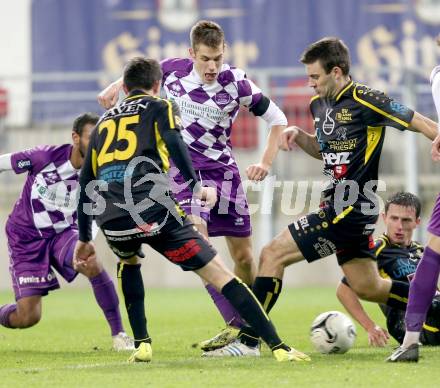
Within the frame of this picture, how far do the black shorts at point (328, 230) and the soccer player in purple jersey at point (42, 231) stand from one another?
1.72m

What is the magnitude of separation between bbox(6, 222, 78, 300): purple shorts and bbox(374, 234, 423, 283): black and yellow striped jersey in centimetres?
225

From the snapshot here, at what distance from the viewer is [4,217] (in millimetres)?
15133

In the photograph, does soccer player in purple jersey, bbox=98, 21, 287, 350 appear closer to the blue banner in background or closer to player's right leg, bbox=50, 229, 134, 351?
player's right leg, bbox=50, 229, 134, 351

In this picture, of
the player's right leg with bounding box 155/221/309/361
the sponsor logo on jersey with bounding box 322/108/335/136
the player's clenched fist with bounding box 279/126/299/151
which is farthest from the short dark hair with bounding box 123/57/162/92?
the sponsor logo on jersey with bounding box 322/108/335/136

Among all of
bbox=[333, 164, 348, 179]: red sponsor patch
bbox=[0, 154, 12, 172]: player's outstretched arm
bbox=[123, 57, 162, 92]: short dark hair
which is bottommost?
bbox=[0, 154, 12, 172]: player's outstretched arm

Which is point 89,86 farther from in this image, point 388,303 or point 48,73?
point 388,303

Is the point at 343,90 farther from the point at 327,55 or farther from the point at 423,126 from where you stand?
the point at 423,126

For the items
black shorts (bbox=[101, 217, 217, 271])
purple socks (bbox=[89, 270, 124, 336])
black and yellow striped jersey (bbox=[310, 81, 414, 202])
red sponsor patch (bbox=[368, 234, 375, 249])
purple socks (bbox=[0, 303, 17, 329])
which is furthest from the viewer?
purple socks (bbox=[0, 303, 17, 329])

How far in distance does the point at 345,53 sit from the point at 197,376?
8.03 feet

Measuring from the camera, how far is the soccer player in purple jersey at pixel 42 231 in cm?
818

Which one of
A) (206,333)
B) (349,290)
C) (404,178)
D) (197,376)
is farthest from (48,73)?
(197,376)

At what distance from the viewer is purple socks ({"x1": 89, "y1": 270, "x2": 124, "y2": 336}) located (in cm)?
796

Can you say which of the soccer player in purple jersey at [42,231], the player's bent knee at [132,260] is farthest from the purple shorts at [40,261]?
the player's bent knee at [132,260]

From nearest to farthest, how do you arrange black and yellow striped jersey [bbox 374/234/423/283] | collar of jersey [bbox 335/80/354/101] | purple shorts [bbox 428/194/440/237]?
purple shorts [bbox 428/194/440/237], collar of jersey [bbox 335/80/354/101], black and yellow striped jersey [bbox 374/234/423/283]
